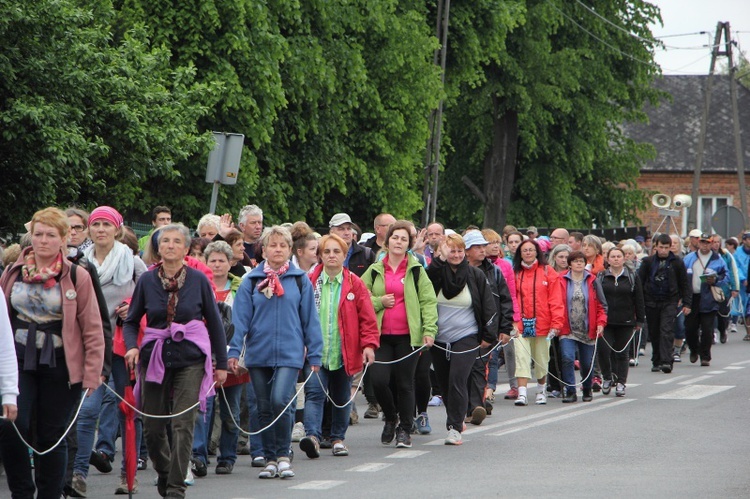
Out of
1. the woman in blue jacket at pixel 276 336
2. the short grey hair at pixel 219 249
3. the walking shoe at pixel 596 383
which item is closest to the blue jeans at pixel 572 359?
the walking shoe at pixel 596 383

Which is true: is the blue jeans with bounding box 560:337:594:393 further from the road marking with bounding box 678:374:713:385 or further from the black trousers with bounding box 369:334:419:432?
the black trousers with bounding box 369:334:419:432

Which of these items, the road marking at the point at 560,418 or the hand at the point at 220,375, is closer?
the hand at the point at 220,375

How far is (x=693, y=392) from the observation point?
16922 millimetres

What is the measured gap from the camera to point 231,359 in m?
9.67

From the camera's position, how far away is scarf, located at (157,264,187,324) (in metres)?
8.57

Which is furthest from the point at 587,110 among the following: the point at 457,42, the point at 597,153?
the point at 457,42

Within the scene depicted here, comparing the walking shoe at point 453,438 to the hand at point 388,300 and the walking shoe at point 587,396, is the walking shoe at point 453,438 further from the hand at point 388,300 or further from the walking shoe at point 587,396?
the walking shoe at point 587,396

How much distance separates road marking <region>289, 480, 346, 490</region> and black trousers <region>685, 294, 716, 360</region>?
12.7 meters

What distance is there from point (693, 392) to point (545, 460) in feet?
21.9

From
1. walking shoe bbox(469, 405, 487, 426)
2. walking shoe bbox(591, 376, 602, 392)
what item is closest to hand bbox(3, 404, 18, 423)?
→ walking shoe bbox(469, 405, 487, 426)

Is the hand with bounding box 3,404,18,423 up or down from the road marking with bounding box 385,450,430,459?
up

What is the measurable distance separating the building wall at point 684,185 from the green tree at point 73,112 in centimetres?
5029

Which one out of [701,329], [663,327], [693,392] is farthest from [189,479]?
[701,329]

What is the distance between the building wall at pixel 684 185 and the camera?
69875 mm
